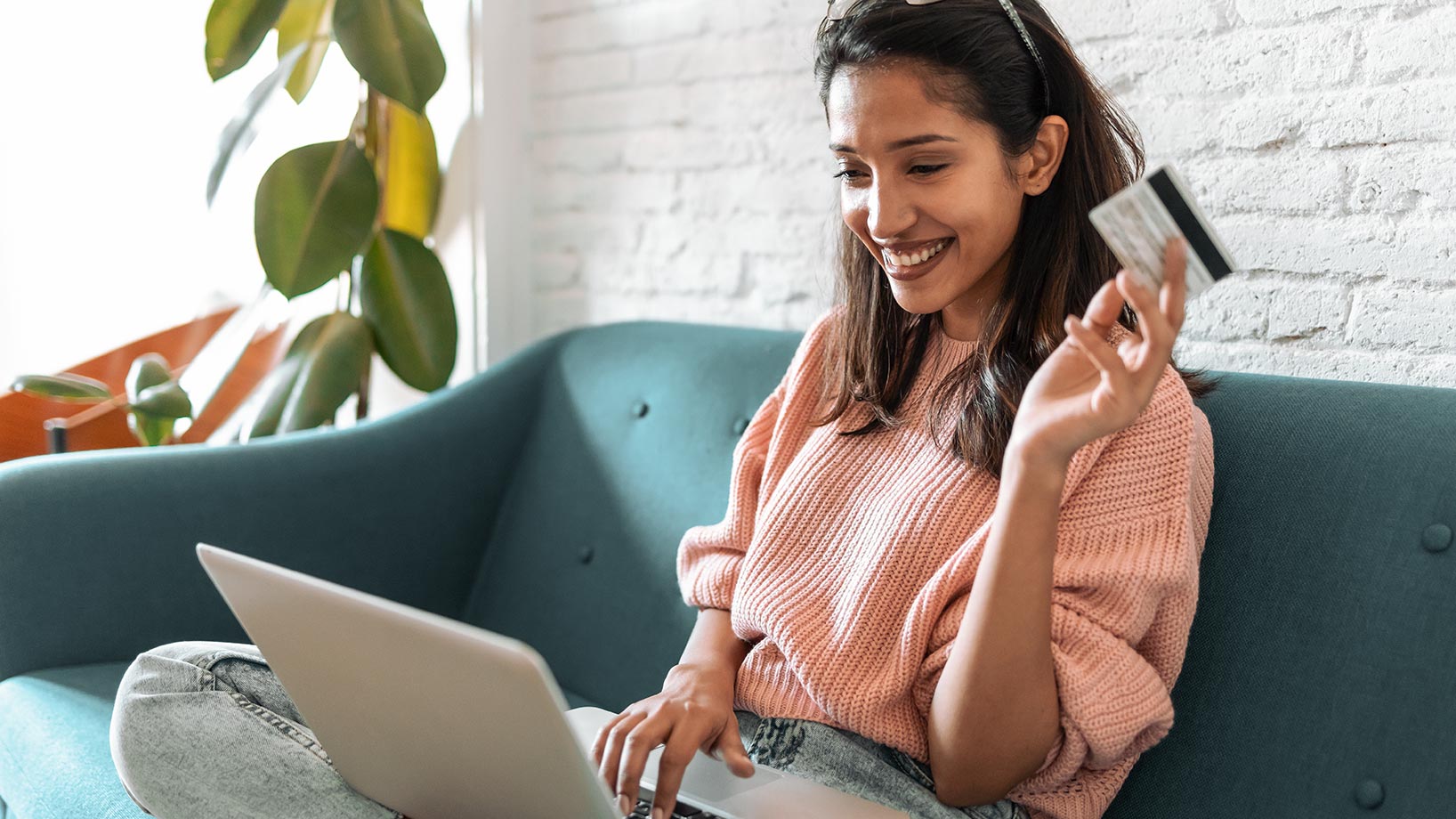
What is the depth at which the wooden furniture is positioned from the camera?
2.02 m

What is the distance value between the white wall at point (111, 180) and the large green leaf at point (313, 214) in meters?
0.79

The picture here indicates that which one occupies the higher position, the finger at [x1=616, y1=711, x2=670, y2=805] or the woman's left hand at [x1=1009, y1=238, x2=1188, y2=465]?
the woman's left hand at [x1=1009, y1=238, x2=1188, y2=465]

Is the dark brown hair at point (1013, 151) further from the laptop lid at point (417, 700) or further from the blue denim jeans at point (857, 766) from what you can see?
the laptop lid at point (417, 700)

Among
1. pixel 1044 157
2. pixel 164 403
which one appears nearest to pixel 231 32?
pixel 164 403

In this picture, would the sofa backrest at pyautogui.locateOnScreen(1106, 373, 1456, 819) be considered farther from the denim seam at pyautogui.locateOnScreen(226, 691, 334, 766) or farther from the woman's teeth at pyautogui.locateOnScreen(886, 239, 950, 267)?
the denim seam at pyautogui.locateOnScreen(226, 691, 334, 766)

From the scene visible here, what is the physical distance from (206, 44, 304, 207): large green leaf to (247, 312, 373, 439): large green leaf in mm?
266

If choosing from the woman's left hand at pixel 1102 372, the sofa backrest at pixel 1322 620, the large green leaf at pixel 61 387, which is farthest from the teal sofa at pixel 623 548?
the woman's left hand at pixel 1102 372

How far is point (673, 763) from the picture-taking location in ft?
3.25

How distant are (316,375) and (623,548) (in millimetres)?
664

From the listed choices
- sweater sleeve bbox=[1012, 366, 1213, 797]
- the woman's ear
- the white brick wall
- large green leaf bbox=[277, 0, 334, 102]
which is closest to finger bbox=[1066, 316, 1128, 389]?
sweater sleeve bbox=[1012, 366, 1213, 797]

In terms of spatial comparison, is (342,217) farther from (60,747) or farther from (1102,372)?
(1102,372)

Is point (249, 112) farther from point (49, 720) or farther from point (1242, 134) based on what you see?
point (1242, 134)

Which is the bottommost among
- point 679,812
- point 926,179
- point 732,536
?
point 679,812

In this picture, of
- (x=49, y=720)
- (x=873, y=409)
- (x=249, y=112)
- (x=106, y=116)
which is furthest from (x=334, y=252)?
(x=106, y=116)
